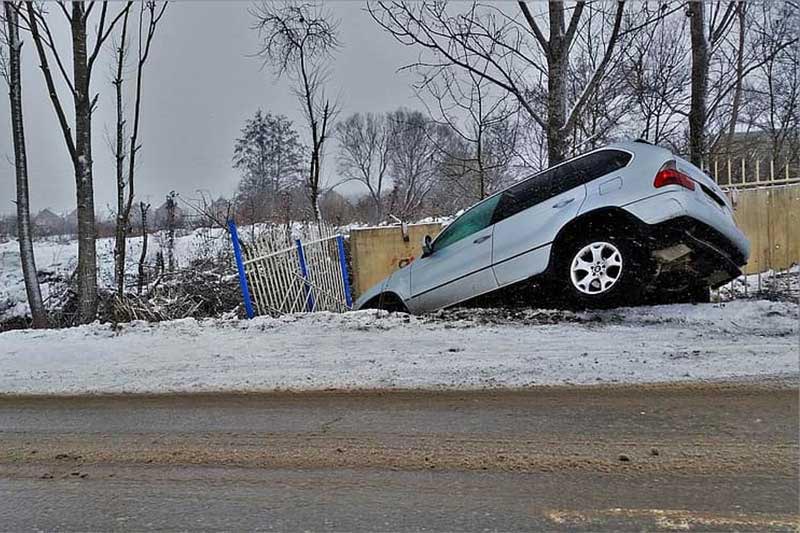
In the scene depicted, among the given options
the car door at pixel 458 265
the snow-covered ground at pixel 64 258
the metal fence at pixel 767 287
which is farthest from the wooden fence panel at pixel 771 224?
the snow-covered ground at pixel 64 258

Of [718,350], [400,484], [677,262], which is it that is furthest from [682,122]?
[400,484]

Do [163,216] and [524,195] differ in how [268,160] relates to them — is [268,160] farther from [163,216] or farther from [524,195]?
[524,195]

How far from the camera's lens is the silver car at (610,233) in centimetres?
534

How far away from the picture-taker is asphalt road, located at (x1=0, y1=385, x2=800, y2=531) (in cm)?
245

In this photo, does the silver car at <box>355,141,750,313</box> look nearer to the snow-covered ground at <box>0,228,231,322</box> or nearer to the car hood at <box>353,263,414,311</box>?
the car hood at <box>353,263,414,311</box>

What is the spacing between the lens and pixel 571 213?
572 cm

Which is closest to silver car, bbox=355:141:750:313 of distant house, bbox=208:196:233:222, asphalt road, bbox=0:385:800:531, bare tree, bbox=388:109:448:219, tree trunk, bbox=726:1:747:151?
asphalt road, bbox=0:385:800:531

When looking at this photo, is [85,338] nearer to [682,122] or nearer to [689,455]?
[689,455]

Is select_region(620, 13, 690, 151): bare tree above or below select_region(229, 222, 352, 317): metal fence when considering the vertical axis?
above

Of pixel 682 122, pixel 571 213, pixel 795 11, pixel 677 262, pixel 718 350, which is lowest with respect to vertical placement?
pixel 718 350

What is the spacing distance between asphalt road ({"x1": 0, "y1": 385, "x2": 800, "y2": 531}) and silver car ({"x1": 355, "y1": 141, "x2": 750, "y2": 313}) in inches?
74.2

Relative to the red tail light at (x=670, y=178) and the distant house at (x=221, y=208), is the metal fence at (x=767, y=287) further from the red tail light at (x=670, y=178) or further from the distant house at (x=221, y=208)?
the distant house at (x=221, y=208)

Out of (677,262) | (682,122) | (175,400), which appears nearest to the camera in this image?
(175,400)

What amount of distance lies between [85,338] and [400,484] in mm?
5197
